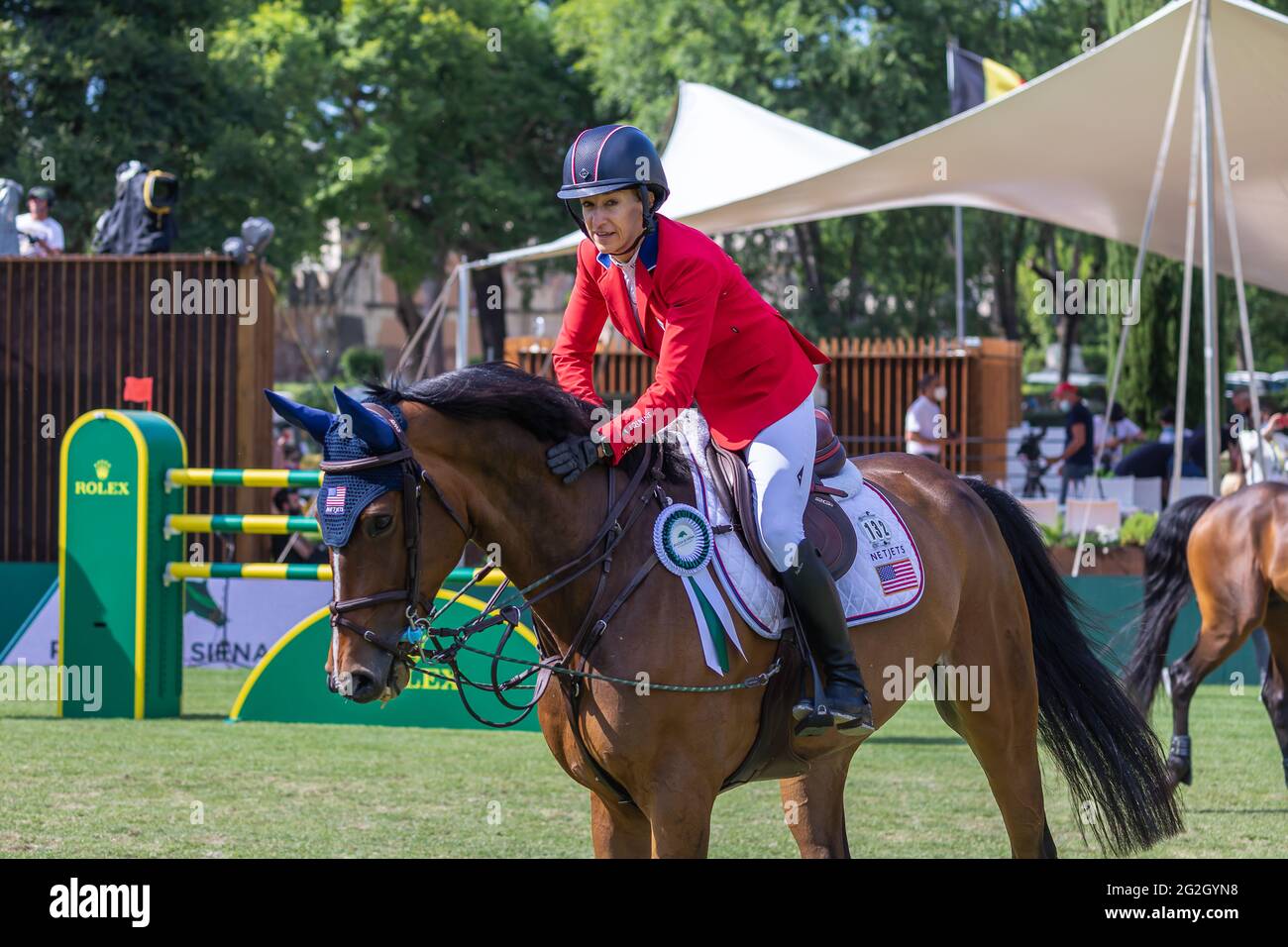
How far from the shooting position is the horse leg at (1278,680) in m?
9.02

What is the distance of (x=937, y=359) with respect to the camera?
2033cm

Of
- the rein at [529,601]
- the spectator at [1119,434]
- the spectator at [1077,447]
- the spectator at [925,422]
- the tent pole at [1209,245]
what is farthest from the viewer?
the spectator at [1119,434]

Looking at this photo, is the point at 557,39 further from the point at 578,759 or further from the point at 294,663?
the point at 578,759

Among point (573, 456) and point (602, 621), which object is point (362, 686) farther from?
point (573, 456)

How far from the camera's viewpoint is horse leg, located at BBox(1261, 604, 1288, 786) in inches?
355

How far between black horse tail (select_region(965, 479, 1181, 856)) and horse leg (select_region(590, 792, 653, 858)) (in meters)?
2.01

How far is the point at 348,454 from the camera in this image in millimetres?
4004

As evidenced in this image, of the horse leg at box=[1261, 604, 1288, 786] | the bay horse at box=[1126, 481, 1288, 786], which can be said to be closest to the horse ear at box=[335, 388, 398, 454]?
the bay horse at box=[1126, 481, 1288, 786]

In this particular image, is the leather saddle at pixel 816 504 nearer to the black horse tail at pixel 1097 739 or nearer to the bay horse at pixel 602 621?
the bay horse at pixel 602 621

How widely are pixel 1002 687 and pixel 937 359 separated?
1510 cm

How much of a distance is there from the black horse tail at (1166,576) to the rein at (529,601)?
19.2ft

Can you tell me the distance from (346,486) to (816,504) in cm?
175

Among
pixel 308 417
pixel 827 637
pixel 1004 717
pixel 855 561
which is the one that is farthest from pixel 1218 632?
pixel 308 417

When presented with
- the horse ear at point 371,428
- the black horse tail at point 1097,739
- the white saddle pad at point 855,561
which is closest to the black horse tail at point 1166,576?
the black horse tail at point 1097,739
